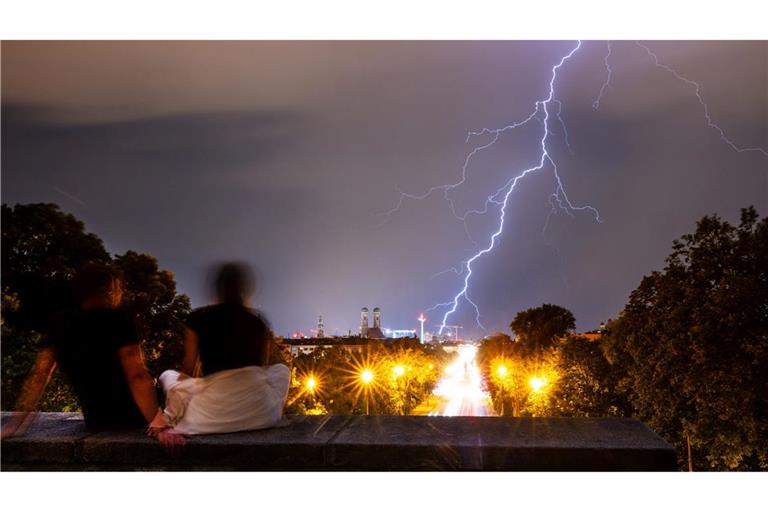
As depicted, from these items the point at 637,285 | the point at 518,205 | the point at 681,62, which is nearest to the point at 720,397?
the point at 637,285

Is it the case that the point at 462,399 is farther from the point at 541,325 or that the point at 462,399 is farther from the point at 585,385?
the point at 585,385

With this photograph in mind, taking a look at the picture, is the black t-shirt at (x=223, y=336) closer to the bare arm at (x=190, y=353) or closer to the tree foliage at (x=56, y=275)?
the bare arm at (x=190, y=353)

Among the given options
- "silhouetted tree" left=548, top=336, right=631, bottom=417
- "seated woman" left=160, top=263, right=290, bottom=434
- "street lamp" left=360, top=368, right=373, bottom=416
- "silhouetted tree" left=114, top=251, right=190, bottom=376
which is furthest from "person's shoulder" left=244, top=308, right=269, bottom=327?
"street lamp" left=360, top=368, right=373, bottom=416

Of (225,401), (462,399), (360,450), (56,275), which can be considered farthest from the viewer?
(462,399)

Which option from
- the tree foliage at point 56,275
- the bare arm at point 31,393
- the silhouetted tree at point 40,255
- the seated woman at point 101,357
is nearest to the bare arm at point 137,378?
the seated woman at point 101,357

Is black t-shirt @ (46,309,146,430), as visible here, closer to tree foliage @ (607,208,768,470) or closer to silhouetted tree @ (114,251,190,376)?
tree foliage @ (607,208,768,470)

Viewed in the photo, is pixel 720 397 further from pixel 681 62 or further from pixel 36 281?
pixel 36 281

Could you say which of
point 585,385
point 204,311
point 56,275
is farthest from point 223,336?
point 585,385
